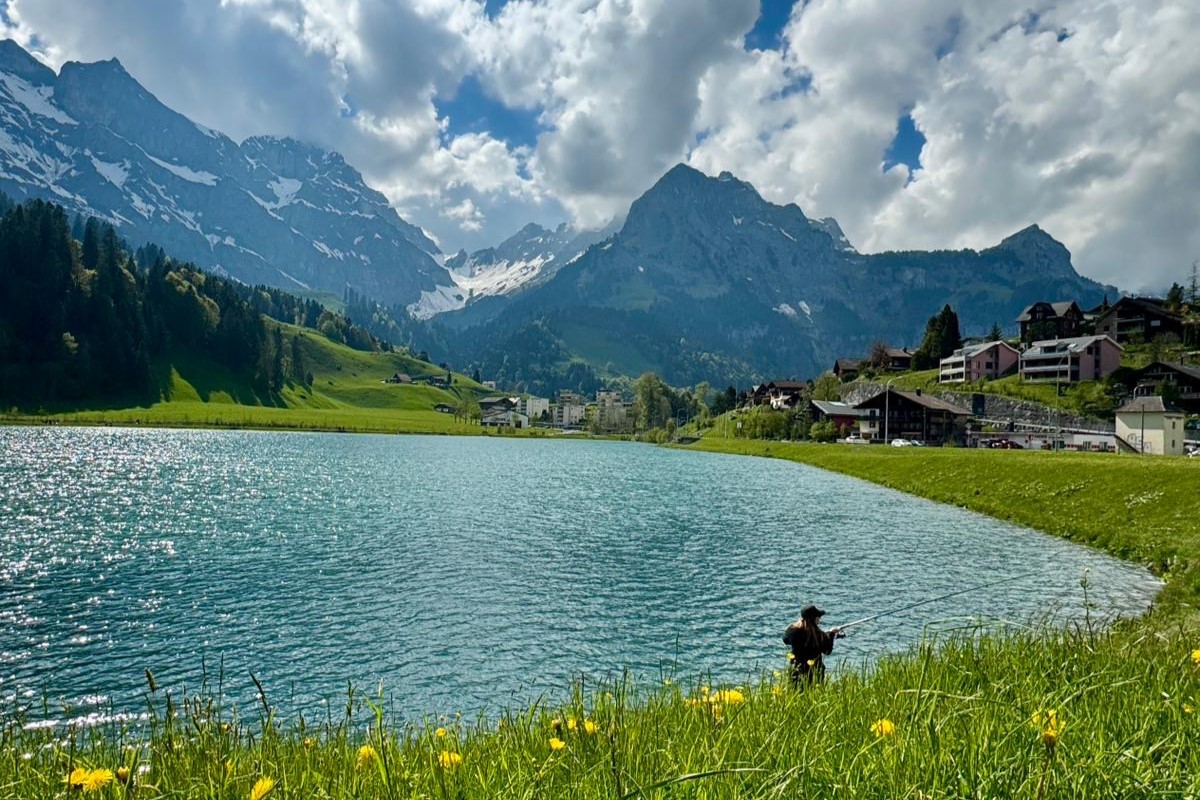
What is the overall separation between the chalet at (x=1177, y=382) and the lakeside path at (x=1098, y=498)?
195 ft

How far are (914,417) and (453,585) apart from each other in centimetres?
12436

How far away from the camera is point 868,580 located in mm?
25016

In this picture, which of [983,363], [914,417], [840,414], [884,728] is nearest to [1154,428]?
[914,417]

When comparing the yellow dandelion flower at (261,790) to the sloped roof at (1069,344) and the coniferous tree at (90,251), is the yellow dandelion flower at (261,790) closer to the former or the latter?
the sloped roof at (1069,344)

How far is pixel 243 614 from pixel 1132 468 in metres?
51.0

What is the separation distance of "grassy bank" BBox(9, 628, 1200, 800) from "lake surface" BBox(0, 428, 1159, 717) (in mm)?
7484

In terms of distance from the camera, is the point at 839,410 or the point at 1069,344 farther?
the point at 839,410

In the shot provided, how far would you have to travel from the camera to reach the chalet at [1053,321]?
15900 cm

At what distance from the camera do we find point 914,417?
126188 mm

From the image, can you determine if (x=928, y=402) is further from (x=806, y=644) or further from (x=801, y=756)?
(x=801, y=756)

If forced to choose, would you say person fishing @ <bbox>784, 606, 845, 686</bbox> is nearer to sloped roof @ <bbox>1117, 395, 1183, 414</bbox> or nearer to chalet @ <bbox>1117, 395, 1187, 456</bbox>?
chalet @ <bbox>1117, 395, 1187, 456</bbox>

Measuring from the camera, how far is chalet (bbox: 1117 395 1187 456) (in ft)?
242

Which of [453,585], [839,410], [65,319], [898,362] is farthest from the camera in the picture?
[898,362]

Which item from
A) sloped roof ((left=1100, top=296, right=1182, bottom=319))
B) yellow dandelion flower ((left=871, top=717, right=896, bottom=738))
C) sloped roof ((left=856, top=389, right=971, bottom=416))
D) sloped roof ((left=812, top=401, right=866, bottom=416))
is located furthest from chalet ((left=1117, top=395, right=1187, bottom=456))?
yellow dandelion flower ((left=871, top=717, right=896, bottom=738))
